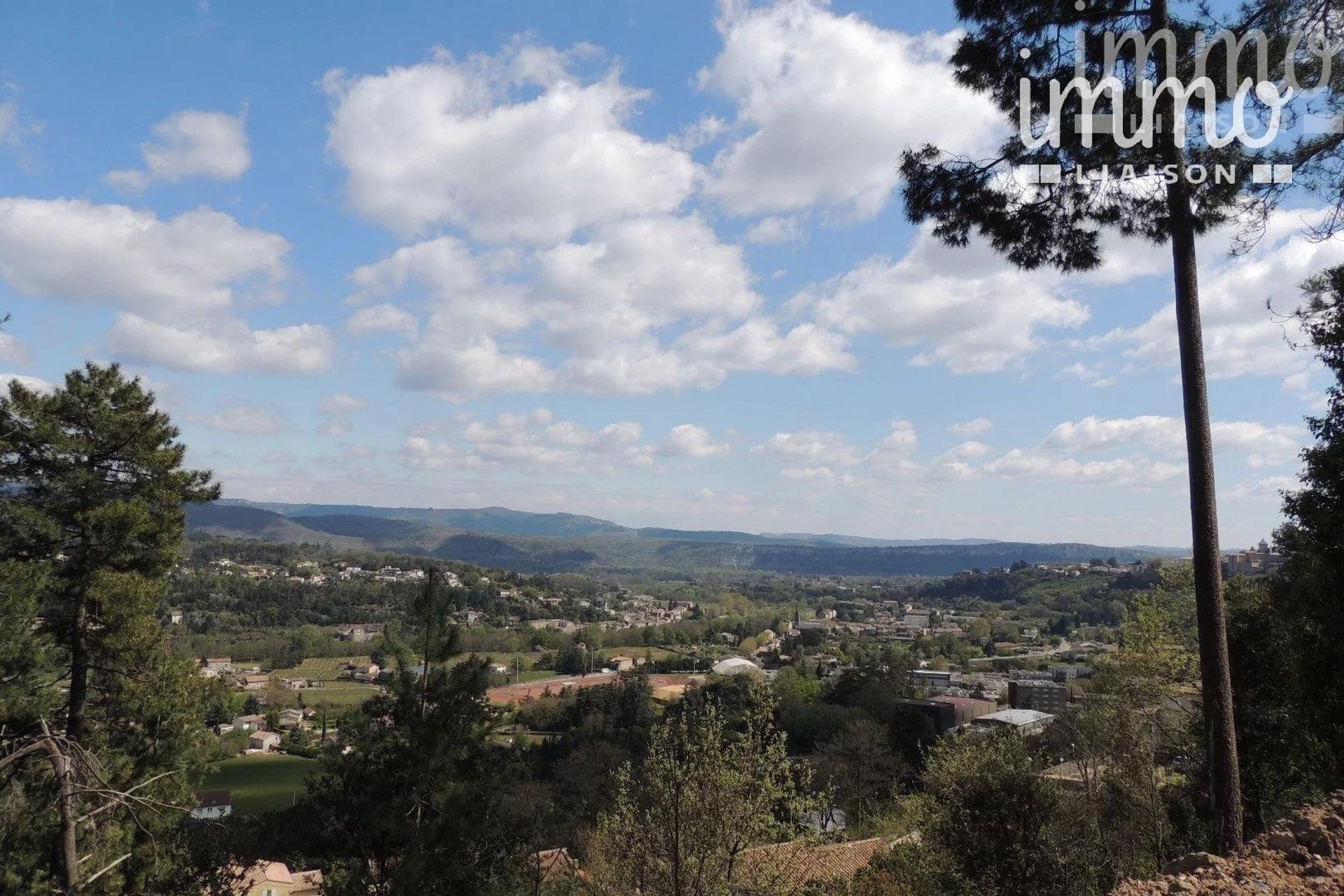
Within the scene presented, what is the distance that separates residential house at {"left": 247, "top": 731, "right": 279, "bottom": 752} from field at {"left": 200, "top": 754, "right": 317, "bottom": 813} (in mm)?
745

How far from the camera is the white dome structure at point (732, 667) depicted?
60500mm

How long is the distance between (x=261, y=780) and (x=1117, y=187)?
45.4m

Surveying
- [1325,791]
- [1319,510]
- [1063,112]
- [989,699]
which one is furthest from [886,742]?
[1063,112]

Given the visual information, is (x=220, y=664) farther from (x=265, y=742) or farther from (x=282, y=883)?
(x=282, y=883)

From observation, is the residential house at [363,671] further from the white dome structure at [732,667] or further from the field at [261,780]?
the white dome structure at [732,667]

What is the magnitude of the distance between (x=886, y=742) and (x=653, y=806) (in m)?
28.3

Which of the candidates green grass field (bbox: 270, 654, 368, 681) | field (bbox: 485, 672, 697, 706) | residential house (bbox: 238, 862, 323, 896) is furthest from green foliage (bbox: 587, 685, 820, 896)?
green grass field (bbox: 270, 654, 368, 681)

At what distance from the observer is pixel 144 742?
990 cm

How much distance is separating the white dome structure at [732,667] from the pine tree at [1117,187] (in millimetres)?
53705

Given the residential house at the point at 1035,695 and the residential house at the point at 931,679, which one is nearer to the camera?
the residential house at the point at 1035,695

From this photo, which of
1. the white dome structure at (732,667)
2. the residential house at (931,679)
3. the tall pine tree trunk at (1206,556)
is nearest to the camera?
the tall pine tree trunk at (1206,556)

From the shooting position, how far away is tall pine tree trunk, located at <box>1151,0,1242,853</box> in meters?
6.08

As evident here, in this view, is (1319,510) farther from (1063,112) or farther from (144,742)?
(144,742)

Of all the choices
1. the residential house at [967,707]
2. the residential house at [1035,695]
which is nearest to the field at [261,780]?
the residential house at [967,707]
